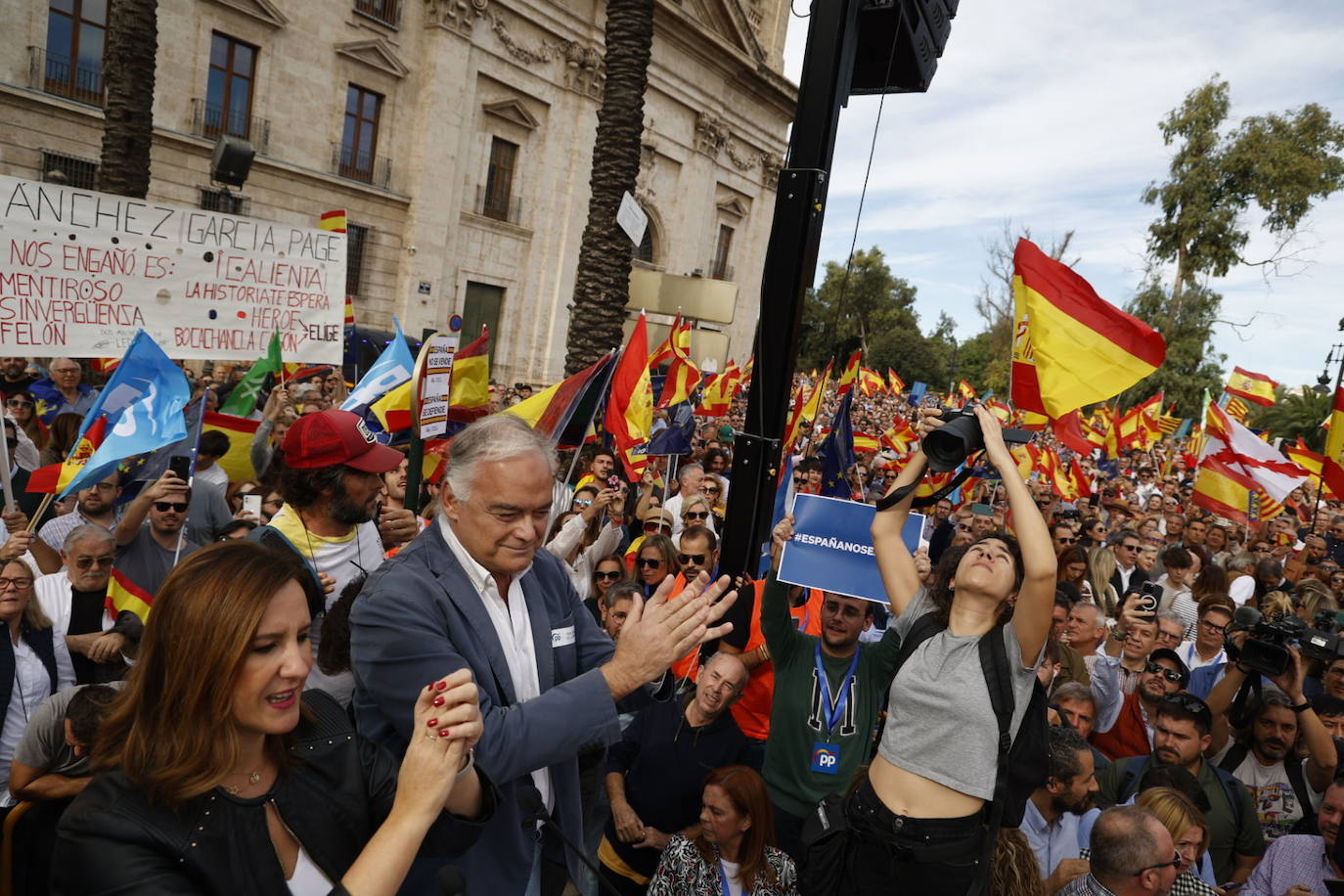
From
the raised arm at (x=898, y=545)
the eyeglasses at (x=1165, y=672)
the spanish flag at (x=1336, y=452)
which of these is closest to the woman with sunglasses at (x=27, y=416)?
the raised arm at (x=898, y=545)

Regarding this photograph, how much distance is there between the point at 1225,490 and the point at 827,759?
28.8ft

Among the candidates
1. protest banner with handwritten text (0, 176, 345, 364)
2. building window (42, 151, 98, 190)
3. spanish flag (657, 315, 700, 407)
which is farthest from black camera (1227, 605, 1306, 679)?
building window (42, 151, 98, 190)

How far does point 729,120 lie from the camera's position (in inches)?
1321

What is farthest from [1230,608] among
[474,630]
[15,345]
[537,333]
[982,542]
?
[537,333]

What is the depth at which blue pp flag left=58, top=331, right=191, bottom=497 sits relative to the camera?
14.1ft

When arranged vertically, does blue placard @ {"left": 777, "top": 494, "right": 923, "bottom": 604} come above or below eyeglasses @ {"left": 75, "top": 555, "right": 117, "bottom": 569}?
above

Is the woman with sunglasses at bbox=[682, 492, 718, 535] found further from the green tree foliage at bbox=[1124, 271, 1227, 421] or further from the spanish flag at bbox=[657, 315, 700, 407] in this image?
the green tree foliage at bbox=[1124, 271, 1227, 421]

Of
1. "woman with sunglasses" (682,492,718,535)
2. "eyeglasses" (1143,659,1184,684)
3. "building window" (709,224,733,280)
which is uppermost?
"building window" (709,224,733,280)

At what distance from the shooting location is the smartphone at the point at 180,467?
4.56 m

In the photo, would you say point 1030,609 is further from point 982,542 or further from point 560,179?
point 560,179

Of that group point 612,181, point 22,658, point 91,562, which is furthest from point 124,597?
point 612,181

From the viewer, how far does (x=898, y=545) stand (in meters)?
2.98

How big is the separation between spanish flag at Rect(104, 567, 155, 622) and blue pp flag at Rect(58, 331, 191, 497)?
0.50 m

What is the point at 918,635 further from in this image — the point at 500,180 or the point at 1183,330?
the point at 1183,330
